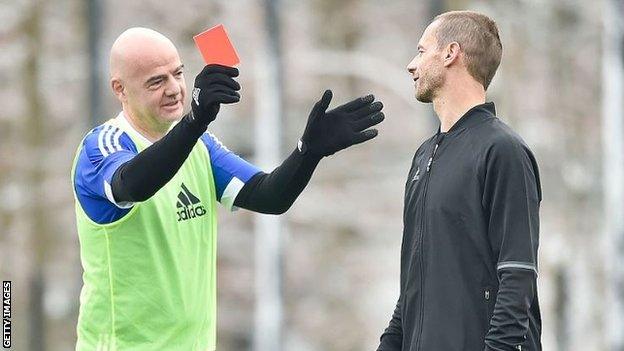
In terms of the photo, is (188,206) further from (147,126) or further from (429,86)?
(429,86)

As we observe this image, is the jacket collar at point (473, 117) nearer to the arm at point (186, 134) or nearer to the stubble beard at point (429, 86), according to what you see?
the stubble beard at point (429, 86)

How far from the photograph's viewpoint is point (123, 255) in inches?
232

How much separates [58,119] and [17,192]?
2.35 m

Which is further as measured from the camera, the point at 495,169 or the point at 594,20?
the point at 594,20

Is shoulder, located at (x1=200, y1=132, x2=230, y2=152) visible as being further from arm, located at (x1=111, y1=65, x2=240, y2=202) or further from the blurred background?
the blurred background

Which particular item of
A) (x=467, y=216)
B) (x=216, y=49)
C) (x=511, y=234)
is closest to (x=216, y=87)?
(x=216, y=49)

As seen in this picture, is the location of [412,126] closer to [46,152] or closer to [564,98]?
[564,98]

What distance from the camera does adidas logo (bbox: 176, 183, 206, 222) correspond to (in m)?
5.94

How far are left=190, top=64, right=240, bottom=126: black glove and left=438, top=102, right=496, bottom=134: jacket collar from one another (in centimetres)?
69

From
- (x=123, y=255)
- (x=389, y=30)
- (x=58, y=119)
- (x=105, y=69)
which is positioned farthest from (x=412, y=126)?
(x=123, y=255)

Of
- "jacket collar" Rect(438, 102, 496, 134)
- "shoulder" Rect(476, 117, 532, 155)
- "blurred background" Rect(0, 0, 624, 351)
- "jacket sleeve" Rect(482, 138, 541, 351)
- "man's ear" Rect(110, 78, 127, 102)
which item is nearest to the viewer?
"jacket sleeve" Rect(482, 138, 541, 351)

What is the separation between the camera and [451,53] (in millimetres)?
5449

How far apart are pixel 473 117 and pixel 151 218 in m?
1.18
